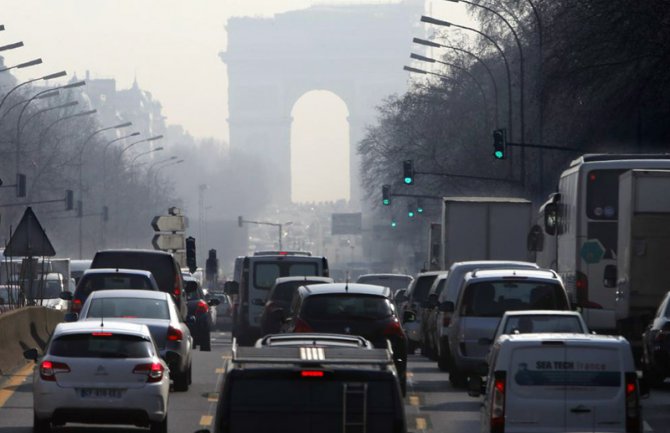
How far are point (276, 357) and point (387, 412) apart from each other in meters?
0.81

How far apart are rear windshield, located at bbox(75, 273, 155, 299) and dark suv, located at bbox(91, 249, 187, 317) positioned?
293cm

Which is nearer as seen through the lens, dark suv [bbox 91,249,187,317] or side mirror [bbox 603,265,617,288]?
side mirror [bbox 603,265,617,288]

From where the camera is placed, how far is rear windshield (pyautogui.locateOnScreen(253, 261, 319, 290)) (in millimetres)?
35688

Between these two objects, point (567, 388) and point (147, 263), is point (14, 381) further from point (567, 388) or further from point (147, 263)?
point (567, 388)

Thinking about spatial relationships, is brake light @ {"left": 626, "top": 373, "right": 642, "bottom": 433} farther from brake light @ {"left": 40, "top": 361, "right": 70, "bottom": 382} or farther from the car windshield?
brake light @ {"left": 40, "top": 361, "right": 70, "bottom": 382}

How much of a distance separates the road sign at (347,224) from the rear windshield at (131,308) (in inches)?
5691

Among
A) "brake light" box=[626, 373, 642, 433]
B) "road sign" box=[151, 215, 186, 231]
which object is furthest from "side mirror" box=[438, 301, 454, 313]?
"road sign" box=[151, 215, 186, 231]

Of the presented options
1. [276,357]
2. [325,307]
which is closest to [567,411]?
[276,357]

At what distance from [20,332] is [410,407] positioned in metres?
10.2

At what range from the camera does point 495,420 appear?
1491 cm

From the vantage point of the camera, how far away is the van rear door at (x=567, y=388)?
14852 mm

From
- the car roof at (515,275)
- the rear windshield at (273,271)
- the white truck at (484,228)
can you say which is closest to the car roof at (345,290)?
the car roof at (515,275)

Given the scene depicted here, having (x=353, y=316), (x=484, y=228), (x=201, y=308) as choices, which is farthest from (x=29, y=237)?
(x=484, y=228)

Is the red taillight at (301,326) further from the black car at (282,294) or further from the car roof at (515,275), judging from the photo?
the black car at (282,294)
